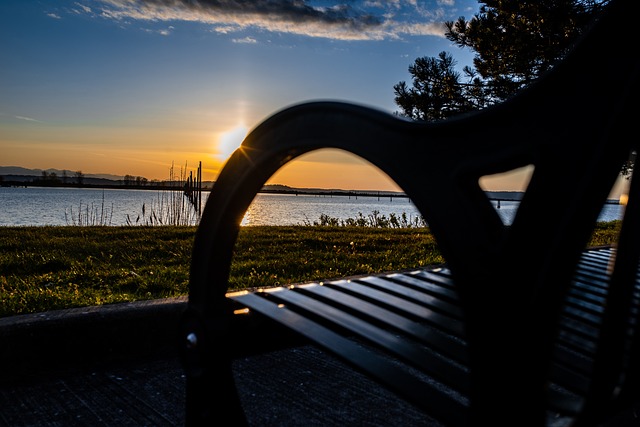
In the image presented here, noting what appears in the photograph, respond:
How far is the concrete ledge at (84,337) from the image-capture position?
217cm

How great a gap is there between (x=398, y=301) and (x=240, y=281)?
261 cm

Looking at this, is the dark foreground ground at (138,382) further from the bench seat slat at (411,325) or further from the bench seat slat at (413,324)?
the bench seat slat at (411,325)

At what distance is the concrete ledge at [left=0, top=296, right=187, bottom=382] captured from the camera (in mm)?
2166

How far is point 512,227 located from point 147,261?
183 inches

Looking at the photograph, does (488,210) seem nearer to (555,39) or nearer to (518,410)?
(518,410)

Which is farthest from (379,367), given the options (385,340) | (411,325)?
(411,325)

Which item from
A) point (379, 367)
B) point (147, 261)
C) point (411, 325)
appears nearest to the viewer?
point (379, 367)

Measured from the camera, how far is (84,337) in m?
2.29

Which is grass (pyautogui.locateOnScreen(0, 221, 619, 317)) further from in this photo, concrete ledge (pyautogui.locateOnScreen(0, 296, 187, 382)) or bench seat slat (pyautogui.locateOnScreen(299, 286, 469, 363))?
bench seat slat (pyautogui.locateOnScreen(299, 286, 469, 363))

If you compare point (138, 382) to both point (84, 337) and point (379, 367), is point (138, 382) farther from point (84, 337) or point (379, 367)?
point (379, 367)

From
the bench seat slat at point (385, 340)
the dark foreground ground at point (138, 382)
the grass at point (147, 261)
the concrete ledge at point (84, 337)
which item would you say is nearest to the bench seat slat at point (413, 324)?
the bench seat slat at point (385, 340)

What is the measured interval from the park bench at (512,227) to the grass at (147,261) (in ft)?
7.86

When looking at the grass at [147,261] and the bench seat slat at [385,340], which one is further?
the grass at [147,261]

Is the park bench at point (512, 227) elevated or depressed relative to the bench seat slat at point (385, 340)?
elevated
